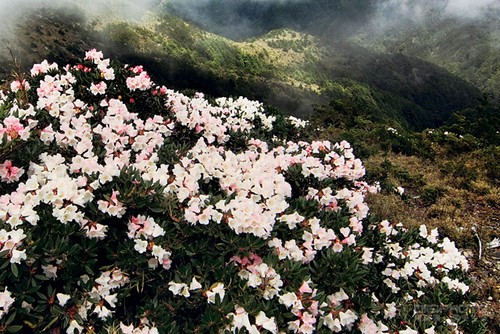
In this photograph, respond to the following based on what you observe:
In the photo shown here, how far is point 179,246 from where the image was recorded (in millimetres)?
2865

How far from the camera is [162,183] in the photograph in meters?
3.20

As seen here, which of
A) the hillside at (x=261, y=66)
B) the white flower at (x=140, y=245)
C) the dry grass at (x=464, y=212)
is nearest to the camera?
the white flower at (x=140, y=245)

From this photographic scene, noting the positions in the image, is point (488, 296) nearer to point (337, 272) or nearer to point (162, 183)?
point (337, 272)

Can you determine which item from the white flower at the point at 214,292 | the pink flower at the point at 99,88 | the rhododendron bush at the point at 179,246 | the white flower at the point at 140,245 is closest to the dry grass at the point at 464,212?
the rhododendron bush at the point at 179,246

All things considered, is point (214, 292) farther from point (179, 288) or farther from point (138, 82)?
point (138, 82)

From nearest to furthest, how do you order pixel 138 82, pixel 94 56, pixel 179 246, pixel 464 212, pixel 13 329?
pixel 13 329
pixel 179 246
pixel 138 82
pixel 94 56
pixel 464 212

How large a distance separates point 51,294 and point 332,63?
7270 inches

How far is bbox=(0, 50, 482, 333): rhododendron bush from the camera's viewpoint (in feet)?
8.63

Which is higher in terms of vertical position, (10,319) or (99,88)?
(99,88)

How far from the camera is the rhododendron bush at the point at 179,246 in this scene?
2629 mm

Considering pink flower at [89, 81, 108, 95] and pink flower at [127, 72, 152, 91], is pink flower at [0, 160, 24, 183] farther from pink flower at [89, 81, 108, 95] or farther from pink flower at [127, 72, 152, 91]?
pink flower at [127, 72, 152, 91]

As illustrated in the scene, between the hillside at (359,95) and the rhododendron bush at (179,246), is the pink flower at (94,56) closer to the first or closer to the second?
the hillside at (359,95)

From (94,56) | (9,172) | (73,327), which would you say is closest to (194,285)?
(73,327)

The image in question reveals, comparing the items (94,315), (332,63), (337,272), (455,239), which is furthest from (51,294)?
(332,63)
